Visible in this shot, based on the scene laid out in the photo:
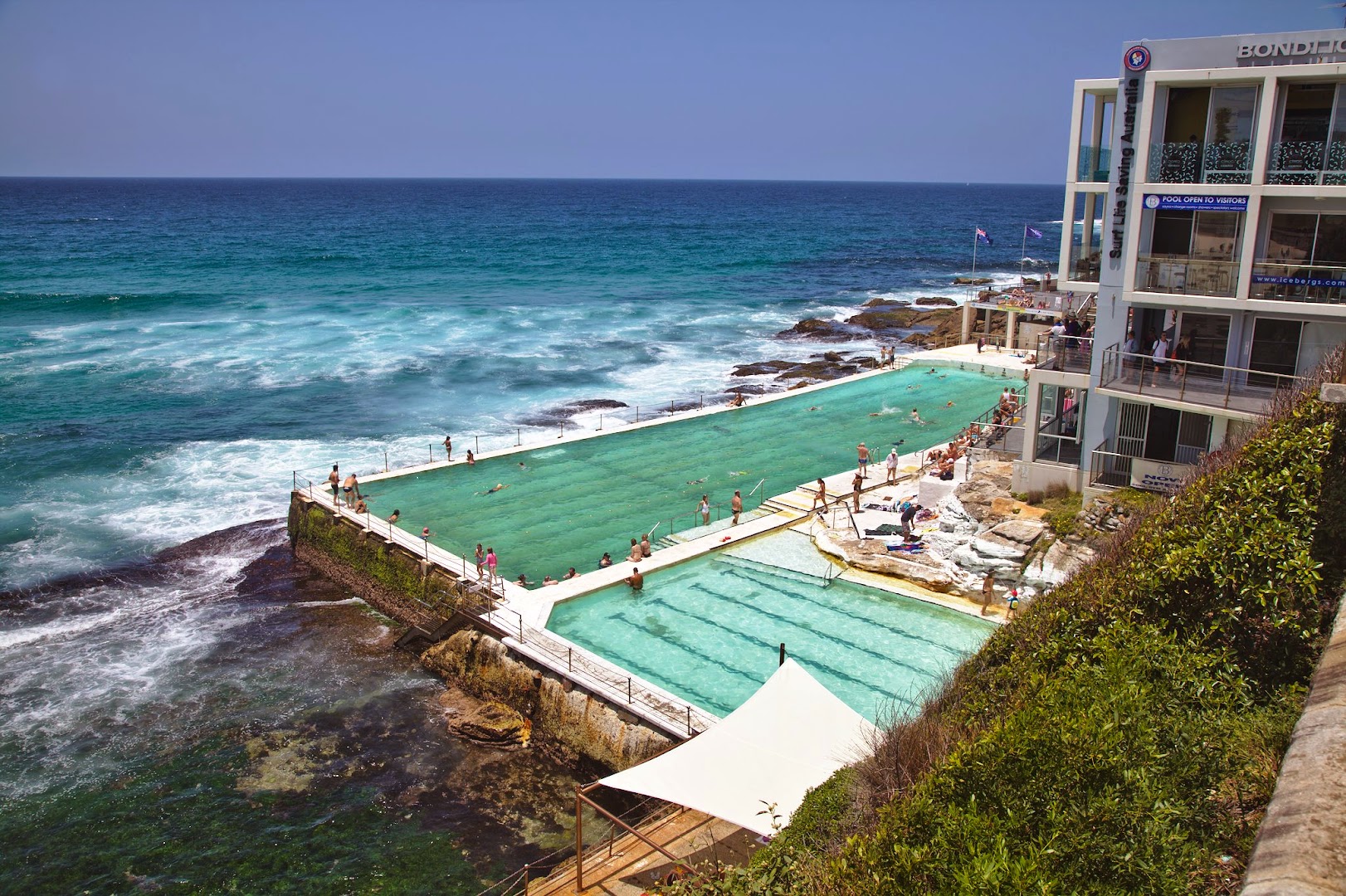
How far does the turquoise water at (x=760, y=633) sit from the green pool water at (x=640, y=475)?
10.6ft

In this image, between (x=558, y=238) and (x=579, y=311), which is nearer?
(x=579, y=311)

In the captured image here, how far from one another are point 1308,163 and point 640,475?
810 inches

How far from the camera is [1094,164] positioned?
23922 mm

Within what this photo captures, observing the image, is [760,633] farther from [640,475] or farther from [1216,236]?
[1216,236]

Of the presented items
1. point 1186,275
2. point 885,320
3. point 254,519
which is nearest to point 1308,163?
point 1186,275

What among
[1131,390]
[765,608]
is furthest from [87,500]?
[1131,390]

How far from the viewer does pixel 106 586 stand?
29.9 metres

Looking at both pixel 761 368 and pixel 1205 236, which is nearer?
pixel 1205 236

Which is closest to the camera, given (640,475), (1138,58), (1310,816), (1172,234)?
(1310,816)

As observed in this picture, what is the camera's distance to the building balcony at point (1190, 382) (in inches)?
809

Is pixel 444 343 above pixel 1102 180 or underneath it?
underneath

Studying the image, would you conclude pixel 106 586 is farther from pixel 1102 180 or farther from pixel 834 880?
pixel 1102 180

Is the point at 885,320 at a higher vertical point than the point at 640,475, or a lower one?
higher

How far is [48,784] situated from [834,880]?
60.3 feet
